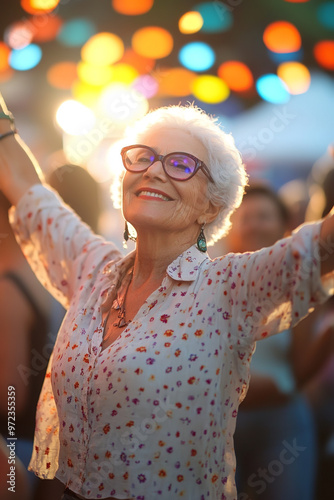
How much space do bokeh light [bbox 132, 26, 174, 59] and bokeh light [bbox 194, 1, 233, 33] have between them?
8.0 inches

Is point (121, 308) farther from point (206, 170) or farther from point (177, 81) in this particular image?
point (177, 81)

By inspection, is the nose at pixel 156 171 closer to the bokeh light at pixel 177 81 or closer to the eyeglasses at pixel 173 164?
the eyeglasses at pixel 173 164

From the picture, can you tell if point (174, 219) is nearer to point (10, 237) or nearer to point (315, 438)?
point (10, 237)

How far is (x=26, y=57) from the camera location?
10.0 feet

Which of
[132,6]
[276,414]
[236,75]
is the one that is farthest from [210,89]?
[276,414]

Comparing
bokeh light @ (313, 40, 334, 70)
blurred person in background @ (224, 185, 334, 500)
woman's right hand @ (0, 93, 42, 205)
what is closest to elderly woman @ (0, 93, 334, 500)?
woman's right hand @ (0, 93, 42, 205)

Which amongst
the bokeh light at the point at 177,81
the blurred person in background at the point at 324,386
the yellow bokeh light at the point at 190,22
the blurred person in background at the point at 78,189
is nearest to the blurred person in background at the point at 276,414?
the blurred person in background at the point at 324,386

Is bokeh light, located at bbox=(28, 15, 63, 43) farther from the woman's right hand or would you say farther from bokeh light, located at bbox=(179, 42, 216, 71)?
the woman's right hand

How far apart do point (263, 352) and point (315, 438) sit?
40 cm

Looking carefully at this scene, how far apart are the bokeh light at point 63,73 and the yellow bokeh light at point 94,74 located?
4 cm

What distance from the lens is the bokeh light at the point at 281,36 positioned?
2803 mm

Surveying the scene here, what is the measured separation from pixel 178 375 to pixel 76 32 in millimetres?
2485

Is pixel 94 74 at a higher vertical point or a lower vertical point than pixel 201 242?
higher

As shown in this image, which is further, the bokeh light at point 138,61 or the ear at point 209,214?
the bokeh light at point 138,61
